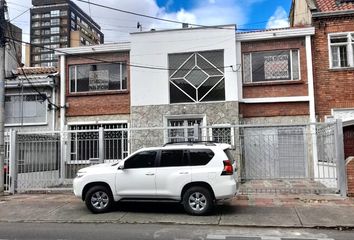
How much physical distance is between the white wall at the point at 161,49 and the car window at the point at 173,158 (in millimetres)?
6855

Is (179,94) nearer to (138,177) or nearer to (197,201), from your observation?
(138,177)

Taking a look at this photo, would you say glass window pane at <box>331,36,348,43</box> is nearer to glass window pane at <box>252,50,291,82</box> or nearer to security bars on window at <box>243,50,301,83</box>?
security bars on window at <box>243,50,301,83</box>

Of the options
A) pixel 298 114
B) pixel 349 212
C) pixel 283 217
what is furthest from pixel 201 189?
pixel 298 114

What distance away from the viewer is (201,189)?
9758mm

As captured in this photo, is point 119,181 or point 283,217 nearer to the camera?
point 283,217

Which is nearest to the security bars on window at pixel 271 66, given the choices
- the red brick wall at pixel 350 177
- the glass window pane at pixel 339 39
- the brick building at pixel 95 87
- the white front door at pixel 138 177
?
the glass window pane at pixel 339 39

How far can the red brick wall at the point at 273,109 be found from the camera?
16469mm

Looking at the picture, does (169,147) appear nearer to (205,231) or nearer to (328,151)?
(205,231)

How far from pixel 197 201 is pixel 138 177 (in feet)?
5.20

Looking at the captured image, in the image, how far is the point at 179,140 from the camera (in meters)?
15.0

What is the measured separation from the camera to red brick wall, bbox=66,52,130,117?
17.8 metres

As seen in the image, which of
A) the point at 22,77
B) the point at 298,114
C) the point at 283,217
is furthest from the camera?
the point at 22,77

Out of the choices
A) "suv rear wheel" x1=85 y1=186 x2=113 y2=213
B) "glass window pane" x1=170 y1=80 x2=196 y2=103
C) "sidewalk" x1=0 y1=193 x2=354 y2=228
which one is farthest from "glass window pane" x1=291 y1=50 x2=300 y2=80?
"suv rear wheel" x1=85 y1=186 x2=113 y2=213

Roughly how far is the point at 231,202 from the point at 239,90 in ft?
21.1
